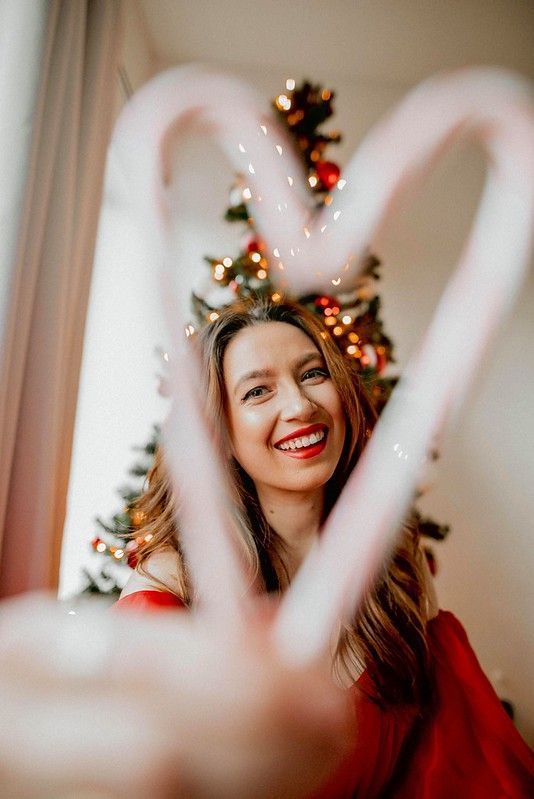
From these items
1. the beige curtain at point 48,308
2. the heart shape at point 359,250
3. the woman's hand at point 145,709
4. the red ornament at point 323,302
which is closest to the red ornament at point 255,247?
the red ornament at point 323,302

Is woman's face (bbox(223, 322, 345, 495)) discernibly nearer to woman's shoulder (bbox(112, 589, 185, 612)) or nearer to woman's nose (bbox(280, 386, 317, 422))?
woman's nose (bbox(280, 386, 317, 422))

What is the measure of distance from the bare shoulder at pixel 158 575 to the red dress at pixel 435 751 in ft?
0.09

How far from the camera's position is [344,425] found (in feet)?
3.78

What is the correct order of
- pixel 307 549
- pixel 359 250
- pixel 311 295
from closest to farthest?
pixel 359 250, pixel 307 549, pixel 311 295

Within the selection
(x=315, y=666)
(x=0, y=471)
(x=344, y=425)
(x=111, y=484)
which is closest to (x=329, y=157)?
(x=111, y=484)

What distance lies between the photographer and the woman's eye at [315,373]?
1.10 m

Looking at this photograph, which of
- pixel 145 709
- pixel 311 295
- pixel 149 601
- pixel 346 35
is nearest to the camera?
pixel 145 709

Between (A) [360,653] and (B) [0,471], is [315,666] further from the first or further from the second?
(B) [0,471]

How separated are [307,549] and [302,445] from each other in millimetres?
265

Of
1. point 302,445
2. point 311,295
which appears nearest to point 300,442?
point 302,445

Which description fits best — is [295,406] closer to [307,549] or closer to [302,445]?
[302,445]

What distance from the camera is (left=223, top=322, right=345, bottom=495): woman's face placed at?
3.42 ft

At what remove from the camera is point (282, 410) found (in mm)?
1035

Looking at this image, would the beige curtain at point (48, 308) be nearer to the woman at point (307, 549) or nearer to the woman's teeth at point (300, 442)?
the woman at point (307, 549)
